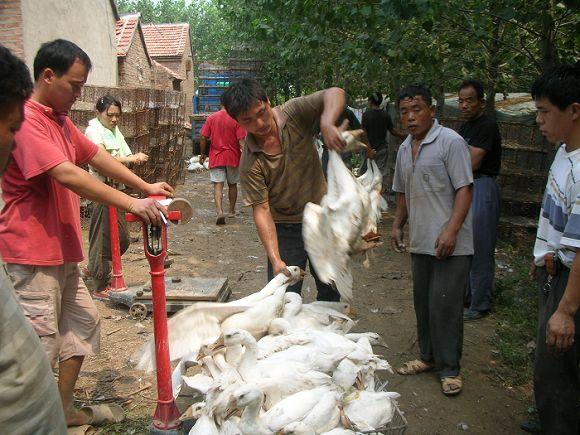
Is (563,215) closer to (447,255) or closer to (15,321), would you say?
(447,255)

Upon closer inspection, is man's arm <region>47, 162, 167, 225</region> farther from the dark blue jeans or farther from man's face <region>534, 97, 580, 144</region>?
man's face <region>534, 97, 580, 144</region>

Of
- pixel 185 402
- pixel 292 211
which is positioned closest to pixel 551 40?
pixel 292 211

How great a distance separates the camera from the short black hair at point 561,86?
7.98ft

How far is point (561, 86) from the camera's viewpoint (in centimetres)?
245

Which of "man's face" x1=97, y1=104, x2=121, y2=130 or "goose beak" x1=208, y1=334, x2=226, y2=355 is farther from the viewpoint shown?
"man's face" x1=97, y1=104, x2=121, y2=130

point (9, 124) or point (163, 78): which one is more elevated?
point (163, 78)

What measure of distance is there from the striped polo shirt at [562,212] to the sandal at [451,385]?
1.30m

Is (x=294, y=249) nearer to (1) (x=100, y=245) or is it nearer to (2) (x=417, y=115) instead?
(2) (x=417, y=115)

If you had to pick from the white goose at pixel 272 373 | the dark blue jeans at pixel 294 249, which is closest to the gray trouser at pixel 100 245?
the dark blue jeans at pixel 294 249

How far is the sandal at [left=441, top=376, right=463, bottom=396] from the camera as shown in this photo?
11.9 feet

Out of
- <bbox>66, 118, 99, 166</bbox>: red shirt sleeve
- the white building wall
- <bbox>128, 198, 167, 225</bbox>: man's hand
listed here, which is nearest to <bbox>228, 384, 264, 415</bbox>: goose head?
<bbox>128, 198, 167, 225</bbox>: man's hand

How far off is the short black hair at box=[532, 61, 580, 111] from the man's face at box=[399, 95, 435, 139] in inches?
39.2

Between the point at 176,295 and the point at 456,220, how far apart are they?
2.71 metres

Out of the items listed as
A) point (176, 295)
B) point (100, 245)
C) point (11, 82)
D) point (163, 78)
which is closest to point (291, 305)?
point (11, 82)
